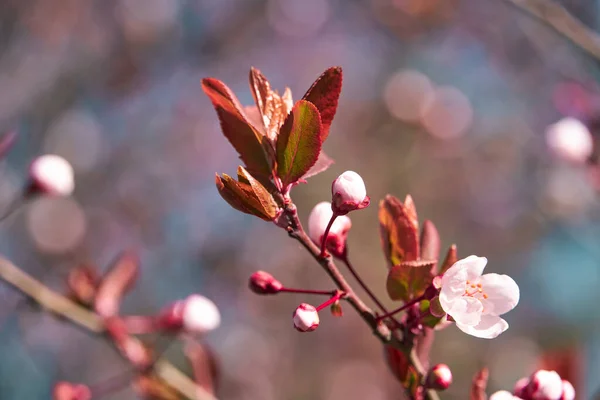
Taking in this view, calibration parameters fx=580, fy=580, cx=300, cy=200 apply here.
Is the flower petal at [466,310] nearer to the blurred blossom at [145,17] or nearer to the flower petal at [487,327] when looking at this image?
the flower petal at [487,327]

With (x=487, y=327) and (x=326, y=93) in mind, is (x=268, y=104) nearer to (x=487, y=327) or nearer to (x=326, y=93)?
(x=326, y=93)

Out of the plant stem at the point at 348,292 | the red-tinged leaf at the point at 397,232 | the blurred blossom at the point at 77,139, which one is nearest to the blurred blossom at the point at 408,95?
the blurred blossom at the point at 77,139

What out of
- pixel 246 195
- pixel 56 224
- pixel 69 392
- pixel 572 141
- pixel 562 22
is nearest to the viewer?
pixel 246 195

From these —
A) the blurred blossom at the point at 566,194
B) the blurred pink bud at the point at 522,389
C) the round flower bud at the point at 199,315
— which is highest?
the blurred pink bud at the point at 522,389

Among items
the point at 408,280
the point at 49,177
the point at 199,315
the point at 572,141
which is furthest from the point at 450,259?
the point at 572,141

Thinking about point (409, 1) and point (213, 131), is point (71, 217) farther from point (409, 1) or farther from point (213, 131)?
point (409, 1)

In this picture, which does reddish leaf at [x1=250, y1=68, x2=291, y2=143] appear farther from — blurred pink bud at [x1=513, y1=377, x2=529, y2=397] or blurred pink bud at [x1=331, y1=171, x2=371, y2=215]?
blurred pink bud at [x1=513, y1=377, x2=529, y2=397]

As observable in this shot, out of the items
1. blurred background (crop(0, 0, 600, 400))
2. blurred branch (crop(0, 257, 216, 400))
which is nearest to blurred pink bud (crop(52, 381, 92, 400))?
blurred branch (crop(0, 257, 216, 400))

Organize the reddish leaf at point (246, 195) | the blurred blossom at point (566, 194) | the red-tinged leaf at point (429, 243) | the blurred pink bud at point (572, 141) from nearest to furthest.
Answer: the reddish leaf at point (246, 195), the red-tinged leaf at point (429, 243), the blurred pink bud at point (572, 141), the blurred blossom at point (566, 194)
